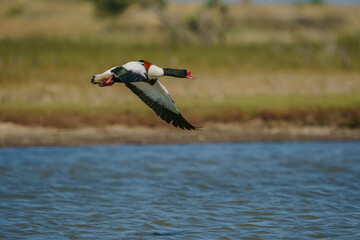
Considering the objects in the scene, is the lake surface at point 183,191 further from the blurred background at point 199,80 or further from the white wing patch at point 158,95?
the white wing patch at point 158,95

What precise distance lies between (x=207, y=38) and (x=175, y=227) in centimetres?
2021

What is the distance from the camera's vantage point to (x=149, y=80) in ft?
26.0

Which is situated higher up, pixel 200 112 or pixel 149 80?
pixel 149 80

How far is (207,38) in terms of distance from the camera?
28297mm

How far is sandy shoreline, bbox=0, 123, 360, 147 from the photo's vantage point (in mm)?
14688

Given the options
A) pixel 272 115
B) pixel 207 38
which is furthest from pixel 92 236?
pixel 207 38

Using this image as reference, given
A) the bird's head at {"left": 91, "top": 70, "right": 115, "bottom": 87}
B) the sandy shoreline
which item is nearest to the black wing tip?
the bird's head at {"left": 91, "top": 70, "right": 115, "bottom": 87}

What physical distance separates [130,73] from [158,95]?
3.73 ft

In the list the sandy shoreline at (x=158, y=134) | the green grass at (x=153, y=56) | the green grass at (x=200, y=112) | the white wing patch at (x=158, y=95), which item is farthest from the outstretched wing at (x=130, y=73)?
the green grass at (x=153, y=56)

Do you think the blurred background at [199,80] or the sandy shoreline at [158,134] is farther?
the blurred background at [199,80]

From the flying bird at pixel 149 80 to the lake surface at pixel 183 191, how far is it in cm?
164

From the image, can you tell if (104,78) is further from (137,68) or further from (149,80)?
(149,80)

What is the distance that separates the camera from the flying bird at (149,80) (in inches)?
289

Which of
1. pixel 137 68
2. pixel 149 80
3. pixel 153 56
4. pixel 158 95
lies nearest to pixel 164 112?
pixel 158 95
